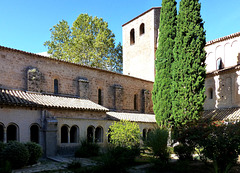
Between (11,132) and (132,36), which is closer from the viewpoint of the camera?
(11,132)

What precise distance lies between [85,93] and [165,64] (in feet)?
24.0

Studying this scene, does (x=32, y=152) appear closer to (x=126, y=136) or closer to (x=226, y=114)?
(x=126, y=136)

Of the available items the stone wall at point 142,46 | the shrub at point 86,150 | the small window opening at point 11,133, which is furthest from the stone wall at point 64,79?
the shrub at point 86,150

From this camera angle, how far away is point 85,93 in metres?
18.4

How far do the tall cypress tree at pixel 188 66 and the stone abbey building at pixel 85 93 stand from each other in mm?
3181

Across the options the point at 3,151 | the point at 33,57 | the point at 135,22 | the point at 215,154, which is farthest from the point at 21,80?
the point at 135,22

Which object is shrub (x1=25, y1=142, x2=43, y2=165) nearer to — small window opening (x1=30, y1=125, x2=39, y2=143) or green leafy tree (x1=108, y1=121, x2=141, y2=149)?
small window opening (x1=30, y1=125, x2=39, y2=143)

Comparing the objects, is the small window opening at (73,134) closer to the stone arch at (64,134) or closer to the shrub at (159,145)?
the stone arch at (64,134)

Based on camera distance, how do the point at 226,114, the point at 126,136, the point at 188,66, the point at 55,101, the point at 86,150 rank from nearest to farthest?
the point at 86,150 < the point at 126,136 < the point at 55,101 < the point at 188,66 < the point at 226,114

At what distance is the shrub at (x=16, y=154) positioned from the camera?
930cm

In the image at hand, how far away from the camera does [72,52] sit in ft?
96.9

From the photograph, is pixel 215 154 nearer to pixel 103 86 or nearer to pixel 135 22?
pixel 103 86

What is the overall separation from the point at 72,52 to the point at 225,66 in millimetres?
19000

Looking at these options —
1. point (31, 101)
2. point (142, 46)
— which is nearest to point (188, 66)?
point (142, 46)
